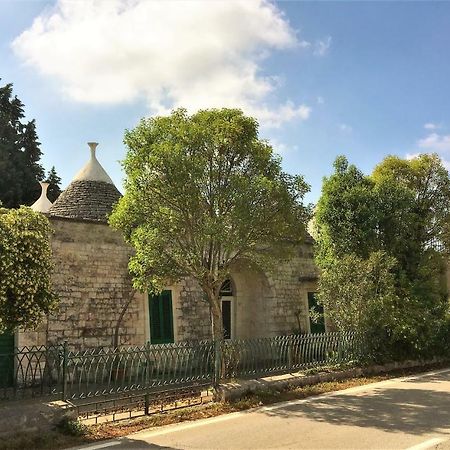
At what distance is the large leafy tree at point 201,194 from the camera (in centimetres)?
890

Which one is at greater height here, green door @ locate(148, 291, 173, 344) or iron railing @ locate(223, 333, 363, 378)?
green door @ locate(148, 291, 173, 344)

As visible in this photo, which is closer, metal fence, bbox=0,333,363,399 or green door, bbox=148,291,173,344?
metal fence, bbox=0,333,363,399

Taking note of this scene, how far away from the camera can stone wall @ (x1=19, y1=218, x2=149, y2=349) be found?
11.8 meters

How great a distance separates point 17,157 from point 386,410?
2482 cm

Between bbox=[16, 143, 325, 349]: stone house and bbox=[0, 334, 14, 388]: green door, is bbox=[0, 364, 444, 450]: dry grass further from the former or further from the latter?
bbox=[16, 143, 325, 349]: stone house

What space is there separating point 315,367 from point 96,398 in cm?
517

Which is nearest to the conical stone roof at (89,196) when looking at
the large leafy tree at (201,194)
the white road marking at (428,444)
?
the large leafy tree at (201,194)

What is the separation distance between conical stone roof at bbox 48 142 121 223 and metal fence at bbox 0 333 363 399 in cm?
441

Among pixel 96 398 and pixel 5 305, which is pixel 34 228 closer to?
pixel 5 305

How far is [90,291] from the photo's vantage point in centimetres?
1238

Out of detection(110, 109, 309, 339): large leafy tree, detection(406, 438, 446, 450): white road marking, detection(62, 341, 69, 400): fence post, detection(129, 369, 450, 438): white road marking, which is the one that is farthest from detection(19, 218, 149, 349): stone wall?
detection(406, 438, 446, 450): white road marking

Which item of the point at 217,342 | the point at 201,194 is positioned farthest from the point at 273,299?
the point at 201,194

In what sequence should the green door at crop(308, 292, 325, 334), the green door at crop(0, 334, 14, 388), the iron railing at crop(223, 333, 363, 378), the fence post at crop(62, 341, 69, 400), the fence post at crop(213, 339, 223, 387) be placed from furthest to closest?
the green door at crop(308, 292, 325, 334), the green door at crop(0, 334, 14, 388), the iron railing at crop(223, 333, 363, 378), the fence post at crop(213, 339, 223, 387), the fence post at crop(62, 341, 69, 400)

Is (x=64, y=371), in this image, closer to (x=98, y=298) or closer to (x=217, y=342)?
(x=217, y=342)
